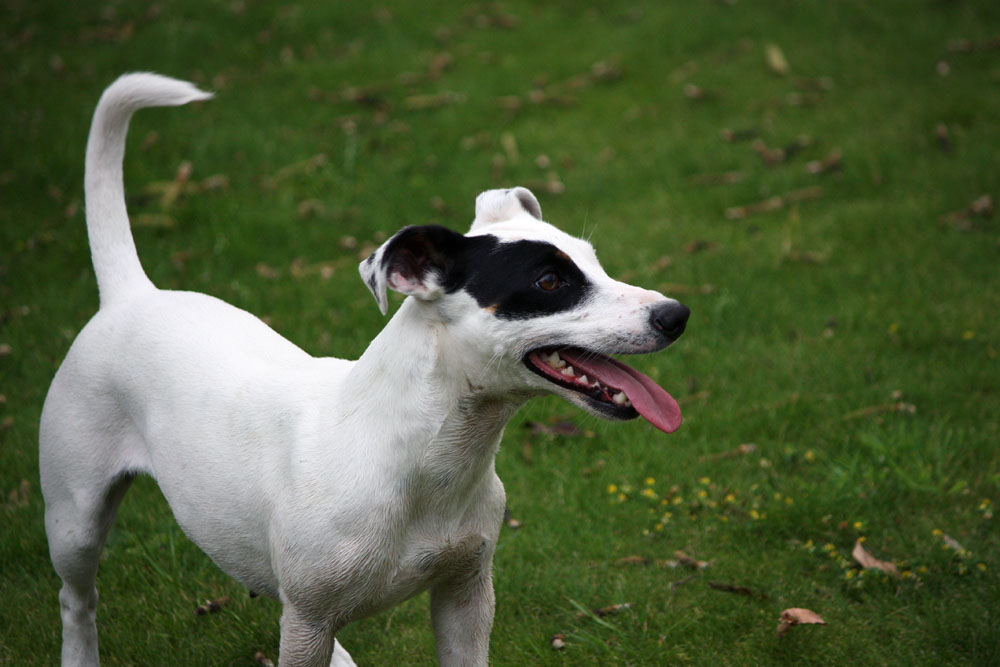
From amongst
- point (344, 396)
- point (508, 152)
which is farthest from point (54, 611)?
point (508, 152)

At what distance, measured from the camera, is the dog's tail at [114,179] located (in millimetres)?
3668

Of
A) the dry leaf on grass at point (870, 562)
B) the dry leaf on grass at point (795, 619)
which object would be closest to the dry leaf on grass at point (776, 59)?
the dry leaf on grass at point (870, 562)

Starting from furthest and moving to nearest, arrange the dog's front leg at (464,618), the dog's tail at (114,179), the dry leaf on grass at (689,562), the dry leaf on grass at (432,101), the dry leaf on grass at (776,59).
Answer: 1. the dry leaf on grass at (776,59)
2. the dry leaf on grass at (432,101)
3. the dry leaf on grass at (689,562)
4. the dog's tail at (114,179)
5. the dog's front leg at (464,618)

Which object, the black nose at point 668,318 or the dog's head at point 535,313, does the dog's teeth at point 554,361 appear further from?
the black nose at point 668,318

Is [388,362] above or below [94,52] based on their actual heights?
above

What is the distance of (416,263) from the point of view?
109 inches

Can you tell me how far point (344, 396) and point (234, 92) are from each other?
6.78m

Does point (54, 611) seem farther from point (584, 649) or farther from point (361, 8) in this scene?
point (361, 8)

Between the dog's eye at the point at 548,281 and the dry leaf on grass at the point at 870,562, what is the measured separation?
92.7 inches

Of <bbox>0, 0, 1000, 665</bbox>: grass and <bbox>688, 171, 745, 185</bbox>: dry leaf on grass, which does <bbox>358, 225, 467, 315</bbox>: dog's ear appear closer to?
<bbox>0, 0, 1000, 665</bbox>: grass

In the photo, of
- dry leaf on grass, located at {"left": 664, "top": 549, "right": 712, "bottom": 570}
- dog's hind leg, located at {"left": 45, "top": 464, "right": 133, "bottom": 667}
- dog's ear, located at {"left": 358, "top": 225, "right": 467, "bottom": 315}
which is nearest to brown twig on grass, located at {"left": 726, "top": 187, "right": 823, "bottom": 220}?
dry leaf on grass, located at {"left": 664, "top": 549, "right": 712, "bottom": 570}

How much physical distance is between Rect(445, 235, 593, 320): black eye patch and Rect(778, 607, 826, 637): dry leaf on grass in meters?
1.92

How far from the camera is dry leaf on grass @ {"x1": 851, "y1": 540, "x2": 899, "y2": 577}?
4195 millimetres

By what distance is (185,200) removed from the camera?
24.8 feet
